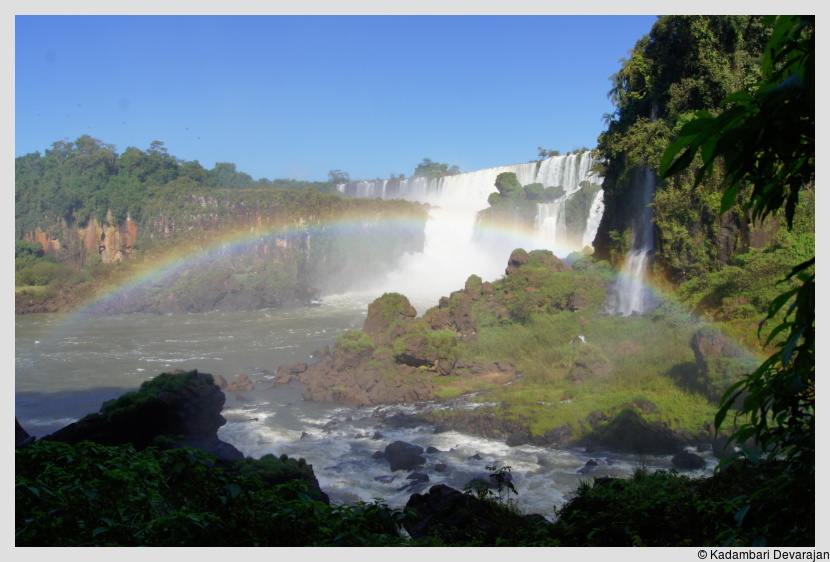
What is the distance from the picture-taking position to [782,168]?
1.64 metres

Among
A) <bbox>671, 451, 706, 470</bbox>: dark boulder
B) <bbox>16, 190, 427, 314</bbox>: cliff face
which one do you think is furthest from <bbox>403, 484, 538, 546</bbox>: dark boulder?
<bbox>16, 190, 427, 314</bbox>: cliff face

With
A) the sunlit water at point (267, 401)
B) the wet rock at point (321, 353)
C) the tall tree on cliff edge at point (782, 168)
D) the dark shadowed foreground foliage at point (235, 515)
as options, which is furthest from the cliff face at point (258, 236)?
the tall tree on cliff edge at point (782, 168)

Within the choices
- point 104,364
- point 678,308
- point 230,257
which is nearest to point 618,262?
point 678,308

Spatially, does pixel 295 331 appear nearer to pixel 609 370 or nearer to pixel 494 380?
pixel 494 380

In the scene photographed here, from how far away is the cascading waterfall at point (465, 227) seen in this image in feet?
126

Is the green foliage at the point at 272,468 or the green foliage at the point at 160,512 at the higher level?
the green foliage at the point at 160,512

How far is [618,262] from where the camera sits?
22.5 metres

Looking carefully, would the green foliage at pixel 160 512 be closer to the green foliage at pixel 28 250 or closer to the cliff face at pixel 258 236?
the cliff face at pixel 258 236

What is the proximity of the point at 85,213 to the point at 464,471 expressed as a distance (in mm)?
47996

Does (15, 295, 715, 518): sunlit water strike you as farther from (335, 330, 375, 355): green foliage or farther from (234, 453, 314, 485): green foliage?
(335, 330, 375, 355): green foliage

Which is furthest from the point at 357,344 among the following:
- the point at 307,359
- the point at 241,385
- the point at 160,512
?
the point at 160,512

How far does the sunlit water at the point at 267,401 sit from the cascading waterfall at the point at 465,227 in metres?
9.79

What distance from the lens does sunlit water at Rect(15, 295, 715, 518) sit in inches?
423

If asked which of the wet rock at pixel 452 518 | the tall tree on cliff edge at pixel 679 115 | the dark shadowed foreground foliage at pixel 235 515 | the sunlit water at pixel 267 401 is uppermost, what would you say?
the tall tree on cliff edge at pixel 679 115
